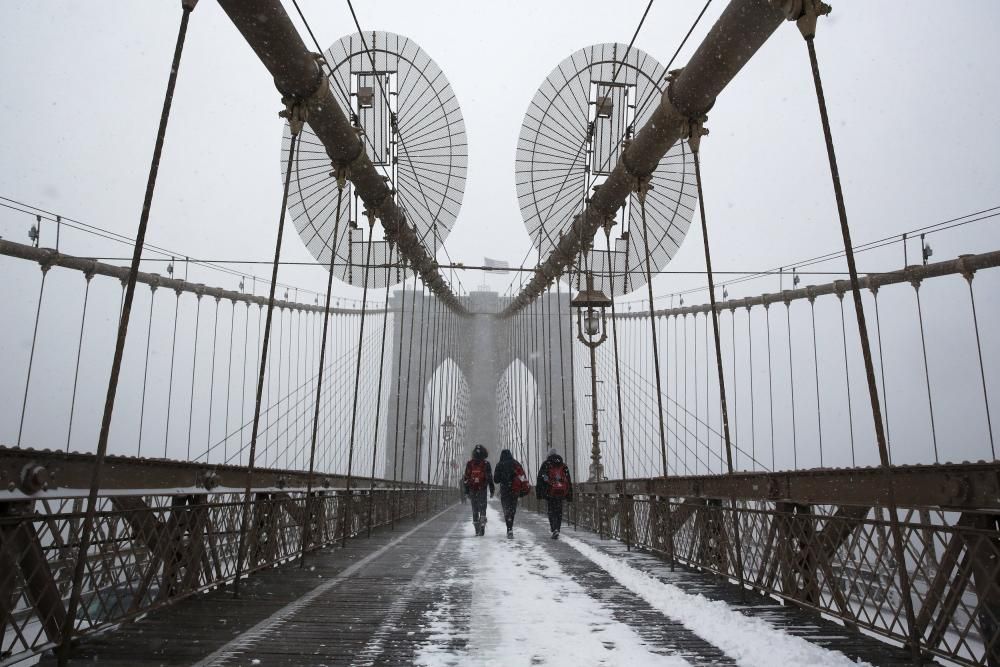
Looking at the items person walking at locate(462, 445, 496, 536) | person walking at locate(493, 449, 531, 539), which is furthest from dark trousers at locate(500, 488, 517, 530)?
person walking at locate(462, 445, 496, 536)

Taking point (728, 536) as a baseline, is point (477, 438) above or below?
above

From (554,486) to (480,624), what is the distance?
7.43 m

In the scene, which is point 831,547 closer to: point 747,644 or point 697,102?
point 747,644

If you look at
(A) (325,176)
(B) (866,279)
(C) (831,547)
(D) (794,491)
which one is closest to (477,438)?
(B) (866,279)

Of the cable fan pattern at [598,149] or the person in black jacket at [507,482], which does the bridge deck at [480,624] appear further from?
the cable fan pattern at [598,149]

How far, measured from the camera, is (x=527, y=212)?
17.0 metres

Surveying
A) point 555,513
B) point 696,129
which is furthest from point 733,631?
point 555,513

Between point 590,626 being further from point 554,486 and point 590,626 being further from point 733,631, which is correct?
point 554,486

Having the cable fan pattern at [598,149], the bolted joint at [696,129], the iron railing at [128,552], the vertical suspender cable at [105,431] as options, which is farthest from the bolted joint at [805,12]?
the cable fan pattern at [598,149]

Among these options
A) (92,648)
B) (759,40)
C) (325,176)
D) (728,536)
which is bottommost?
(92,648)

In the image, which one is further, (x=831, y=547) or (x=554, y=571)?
(x=554, y=571)

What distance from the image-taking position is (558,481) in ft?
38.1

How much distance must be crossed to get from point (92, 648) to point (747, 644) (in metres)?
3.44

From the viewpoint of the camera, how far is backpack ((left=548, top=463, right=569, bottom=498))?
1152 centimetres
